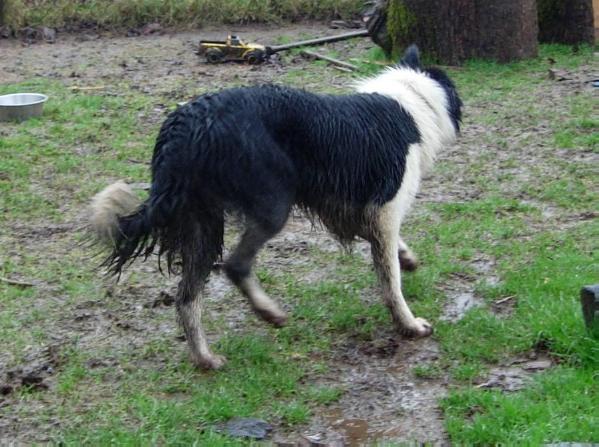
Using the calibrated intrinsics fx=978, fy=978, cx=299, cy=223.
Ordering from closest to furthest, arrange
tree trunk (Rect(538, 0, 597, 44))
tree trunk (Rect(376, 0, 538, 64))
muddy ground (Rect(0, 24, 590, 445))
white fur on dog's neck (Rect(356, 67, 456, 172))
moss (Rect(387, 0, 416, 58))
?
muddy ground (Rect(0, 24, 590, 445)), white fur on dog's neck (Rect(356, 67, 456, 172)), tree trunk (Rect(376, 0, 538, 64)), moss (Rect(387, 0, 416, 58)), tree trunk (Rect(538, 0, 597, 44))

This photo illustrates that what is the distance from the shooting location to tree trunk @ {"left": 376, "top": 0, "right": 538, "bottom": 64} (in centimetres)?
1005

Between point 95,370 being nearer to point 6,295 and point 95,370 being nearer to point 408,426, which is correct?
point 6,295

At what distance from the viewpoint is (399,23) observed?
1042cm

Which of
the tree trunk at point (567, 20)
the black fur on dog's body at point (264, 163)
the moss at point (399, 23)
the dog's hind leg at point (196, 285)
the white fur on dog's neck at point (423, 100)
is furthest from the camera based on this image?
the tree trunk at point (567, 20)

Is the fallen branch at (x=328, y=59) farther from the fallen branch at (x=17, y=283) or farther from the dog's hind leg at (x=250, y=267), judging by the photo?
the dog's hind leg at (x=250, y=267)

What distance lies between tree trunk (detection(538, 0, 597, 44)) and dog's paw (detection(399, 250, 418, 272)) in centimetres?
614

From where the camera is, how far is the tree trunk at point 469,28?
→ 10055 millimetres

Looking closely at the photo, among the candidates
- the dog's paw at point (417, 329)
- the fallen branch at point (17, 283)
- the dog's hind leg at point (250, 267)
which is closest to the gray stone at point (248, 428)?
the dog's hind leg at point (250, 267)

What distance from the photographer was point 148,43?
13031mm

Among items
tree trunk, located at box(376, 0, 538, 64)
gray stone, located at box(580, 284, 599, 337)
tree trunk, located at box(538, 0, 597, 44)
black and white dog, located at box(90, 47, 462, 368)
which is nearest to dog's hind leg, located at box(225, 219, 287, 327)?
black and white dog, located at box(90, 47, 462, 368)

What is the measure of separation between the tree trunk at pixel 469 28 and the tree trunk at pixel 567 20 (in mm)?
687

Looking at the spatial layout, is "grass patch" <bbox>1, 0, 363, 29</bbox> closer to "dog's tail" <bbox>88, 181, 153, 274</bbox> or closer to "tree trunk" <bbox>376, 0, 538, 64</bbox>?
"tree trunk" <bbox>376, 0, 538, 64</bbox>

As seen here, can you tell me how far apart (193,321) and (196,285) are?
176 mm

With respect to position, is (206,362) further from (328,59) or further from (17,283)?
(328,59)
